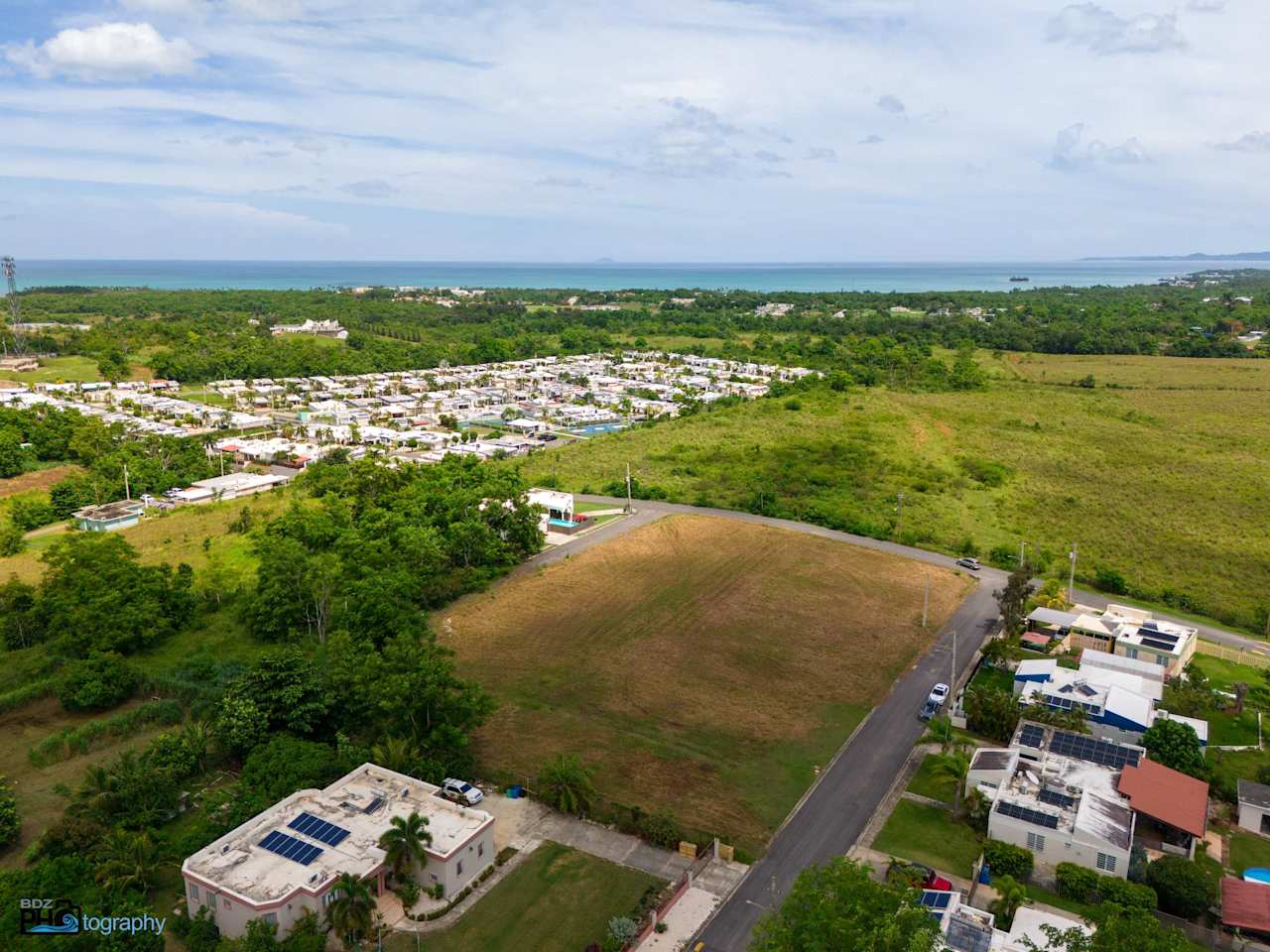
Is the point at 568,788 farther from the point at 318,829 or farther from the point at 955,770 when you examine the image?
the point at 955,770

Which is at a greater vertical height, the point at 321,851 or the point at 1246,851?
the point at 321,851

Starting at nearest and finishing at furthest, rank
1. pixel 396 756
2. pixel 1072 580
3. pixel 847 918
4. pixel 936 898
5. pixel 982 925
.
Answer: pixel 847 918
pixel 982 925
pixel 936 898
pixel 396 756
pixel 1072 580

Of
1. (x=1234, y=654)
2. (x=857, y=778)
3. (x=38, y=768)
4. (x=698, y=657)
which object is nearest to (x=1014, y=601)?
(x=1234, y=654)

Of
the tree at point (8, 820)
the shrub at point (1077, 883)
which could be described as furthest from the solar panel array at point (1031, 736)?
the tree at point (8, 820)

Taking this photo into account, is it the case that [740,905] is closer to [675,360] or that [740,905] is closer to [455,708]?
[455,708]

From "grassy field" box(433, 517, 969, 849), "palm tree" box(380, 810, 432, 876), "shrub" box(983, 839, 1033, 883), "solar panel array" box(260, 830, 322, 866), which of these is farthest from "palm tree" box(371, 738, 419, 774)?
"shrub" box(983, 839, 1033, 883)

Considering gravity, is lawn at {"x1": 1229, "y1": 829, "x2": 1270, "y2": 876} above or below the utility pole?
below

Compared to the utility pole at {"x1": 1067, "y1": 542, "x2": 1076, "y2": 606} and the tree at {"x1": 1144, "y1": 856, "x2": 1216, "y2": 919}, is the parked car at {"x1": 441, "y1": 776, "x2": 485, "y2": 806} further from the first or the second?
the utility pole at {"x1": 1067, "y1": 542, "x2": 1076, "y2": 606}
